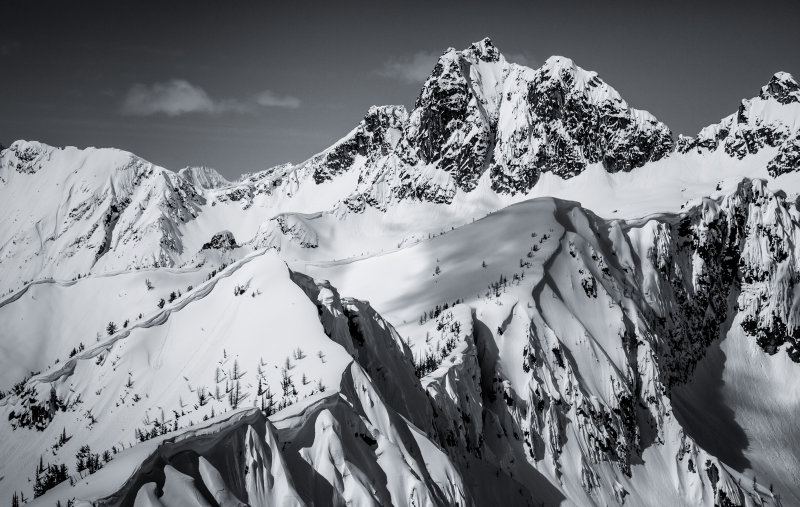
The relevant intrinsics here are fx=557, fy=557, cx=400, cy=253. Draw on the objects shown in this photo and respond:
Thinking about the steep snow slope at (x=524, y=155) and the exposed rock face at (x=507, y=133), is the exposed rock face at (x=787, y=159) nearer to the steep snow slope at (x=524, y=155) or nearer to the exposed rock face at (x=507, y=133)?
the steep snow slope at (x=524, y=155)

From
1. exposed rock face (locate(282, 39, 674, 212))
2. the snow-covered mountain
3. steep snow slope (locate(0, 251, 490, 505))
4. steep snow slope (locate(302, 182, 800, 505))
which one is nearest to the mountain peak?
exposed rock face (locate(282, 39, 674, 212))

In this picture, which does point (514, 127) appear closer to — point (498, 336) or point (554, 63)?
point (554, 63)

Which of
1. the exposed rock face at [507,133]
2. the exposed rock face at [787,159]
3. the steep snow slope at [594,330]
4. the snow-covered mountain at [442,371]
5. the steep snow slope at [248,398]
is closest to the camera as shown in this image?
the steep snow slope at [248,398]

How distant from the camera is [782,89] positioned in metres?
148

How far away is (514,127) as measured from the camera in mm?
168500

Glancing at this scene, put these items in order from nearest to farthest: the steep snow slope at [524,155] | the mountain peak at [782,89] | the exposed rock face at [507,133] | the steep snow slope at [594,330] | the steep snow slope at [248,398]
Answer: the steep snow slope at [248,398]
the steep snow slope at [594,330]
the mountain peak at [782,89]
the steep snow slope at [524,155]
the exposed rock face at [507,133]

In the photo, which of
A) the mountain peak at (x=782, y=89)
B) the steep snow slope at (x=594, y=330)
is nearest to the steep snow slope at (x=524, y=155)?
the mountain peak at (x=782, y=89)

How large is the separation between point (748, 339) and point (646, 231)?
28772mm

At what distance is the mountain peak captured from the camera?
5753 inches

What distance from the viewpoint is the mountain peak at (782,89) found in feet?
479

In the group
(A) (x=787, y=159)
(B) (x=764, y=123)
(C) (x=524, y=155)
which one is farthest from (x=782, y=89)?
(C) (x=524, y=155)

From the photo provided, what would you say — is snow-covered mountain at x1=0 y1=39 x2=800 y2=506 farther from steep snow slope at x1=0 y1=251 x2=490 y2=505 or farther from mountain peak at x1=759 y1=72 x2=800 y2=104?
mountain peak at x1=759 y1=72 x2=800 y2=104

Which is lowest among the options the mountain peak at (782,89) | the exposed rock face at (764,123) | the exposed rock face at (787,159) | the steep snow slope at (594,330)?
the steep snow slope at (594,330)

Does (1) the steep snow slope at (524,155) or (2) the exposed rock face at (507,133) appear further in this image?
(2) the exposed rock face at (507,133)
